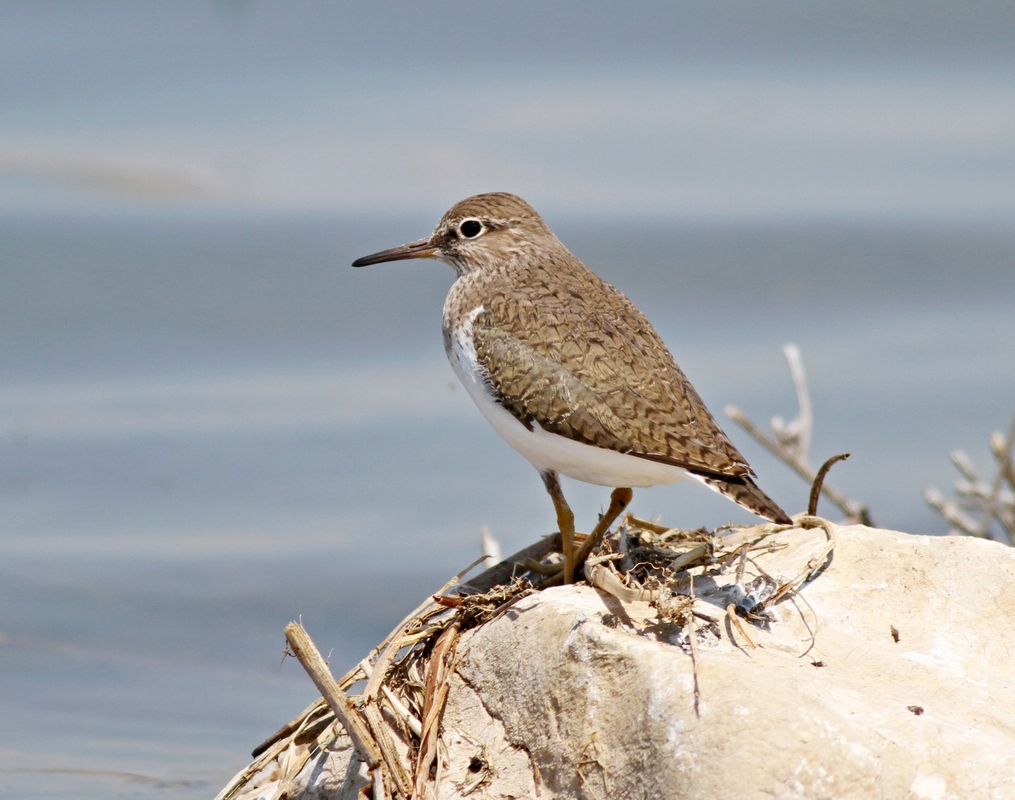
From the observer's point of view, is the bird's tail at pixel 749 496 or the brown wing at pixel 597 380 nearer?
the bird's tail at pixel 749 496

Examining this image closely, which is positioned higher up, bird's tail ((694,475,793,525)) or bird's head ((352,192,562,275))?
bird's head ((352,192,562,275))

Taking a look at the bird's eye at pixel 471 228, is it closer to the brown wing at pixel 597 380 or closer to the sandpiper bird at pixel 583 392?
the sandpiper bird at pixel 583 392

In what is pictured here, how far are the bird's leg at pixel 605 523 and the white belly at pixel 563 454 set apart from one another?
20 centimetres

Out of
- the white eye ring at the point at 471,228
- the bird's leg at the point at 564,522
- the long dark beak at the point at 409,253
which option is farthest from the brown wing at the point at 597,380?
the long dark beak at the point at 409,253

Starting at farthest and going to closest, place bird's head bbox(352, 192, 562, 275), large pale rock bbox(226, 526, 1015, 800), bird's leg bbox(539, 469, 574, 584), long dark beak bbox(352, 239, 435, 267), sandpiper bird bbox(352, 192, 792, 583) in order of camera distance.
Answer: long dark beak bbox(352, 239, 435, 267), bird's head bbox(352, 192, 562, 275), bird's leg bbox(539, 469, 574, 584), sandpiper bird bbox(352, 192, 792, 583), large pale rock bbox(226, 526, 1015, 800)

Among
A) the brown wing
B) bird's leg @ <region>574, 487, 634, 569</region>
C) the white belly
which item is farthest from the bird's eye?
bird's leg @ <region>574, 487, 634, 569</region>

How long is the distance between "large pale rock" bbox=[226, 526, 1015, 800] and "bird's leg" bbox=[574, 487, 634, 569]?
0.79 m

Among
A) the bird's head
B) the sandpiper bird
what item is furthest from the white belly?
the bird's head

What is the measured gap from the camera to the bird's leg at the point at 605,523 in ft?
18.0

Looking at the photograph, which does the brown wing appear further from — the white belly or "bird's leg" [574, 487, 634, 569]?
"bird's leg" [574, 487, 634, 569]

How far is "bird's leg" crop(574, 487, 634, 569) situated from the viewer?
5.48 meters

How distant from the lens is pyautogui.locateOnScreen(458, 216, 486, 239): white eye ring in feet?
22.4

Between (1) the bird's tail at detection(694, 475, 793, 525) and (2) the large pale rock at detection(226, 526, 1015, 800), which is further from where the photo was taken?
(1) the bird's tail at detection(694, 475, 793, 525)

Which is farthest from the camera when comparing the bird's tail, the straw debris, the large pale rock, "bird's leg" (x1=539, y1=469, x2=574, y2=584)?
"bird's leg" (x1=539, y1=469, x2=574, y2=584)
